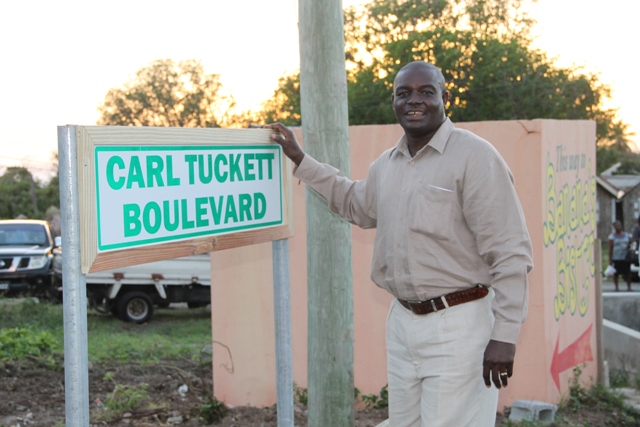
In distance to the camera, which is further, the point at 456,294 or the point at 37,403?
the point at 37,403

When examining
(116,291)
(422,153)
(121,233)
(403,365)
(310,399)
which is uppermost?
(422,153)

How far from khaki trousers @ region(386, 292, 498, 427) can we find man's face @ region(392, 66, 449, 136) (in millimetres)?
723

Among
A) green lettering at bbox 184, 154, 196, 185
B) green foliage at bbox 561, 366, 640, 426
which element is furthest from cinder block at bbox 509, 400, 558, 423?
green lettering at bbox 184, 154, 196, 185

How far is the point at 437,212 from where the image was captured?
10.6 ft

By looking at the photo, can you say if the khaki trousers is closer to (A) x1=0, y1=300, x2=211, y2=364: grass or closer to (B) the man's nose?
(B) the man's nose

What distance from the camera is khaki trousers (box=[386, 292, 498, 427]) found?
126 inches

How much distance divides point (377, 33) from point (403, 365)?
4008 cm

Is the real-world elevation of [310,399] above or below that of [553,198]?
below

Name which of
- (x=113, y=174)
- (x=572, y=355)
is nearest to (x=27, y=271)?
(x=572, y=355)

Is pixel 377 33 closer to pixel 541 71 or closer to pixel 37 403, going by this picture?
pixel 541 71

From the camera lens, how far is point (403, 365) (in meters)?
3.35

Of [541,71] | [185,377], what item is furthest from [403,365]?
[541,71]

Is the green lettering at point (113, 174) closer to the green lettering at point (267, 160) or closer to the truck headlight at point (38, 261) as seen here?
the green lettering at point (267, 160)

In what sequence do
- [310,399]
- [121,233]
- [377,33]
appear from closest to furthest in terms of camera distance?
[121,233], [310,399], [377,33]
